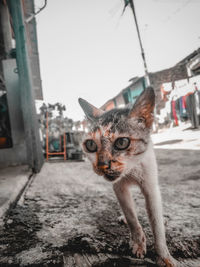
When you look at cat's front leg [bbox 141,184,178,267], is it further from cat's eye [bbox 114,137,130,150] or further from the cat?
cat's eye [bbox 114,137,130,150]

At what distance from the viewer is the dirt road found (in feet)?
3.69

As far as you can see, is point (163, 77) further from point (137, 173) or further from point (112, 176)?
point (112, 176)

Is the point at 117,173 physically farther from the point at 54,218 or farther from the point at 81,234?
the point at 54,218

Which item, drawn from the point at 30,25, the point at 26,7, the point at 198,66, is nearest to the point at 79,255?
the point at 26,7

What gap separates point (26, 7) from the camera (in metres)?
5.75

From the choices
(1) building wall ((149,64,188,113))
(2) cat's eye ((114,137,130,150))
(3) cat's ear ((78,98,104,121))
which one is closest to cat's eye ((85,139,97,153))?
(2) cat's eye ((114,137,130,150))

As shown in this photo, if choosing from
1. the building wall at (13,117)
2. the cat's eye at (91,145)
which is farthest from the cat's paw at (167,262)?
the building wall at (13,117)

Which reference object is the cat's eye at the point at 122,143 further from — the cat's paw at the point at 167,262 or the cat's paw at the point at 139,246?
the cat's paw at the point at 167,262

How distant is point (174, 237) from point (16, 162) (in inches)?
162

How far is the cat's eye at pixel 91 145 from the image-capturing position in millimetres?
1321

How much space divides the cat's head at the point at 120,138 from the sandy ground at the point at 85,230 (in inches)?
21.4

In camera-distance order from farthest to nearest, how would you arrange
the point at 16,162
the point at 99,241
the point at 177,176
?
the point at 16,162
the point at 177,176
the point at 99,241

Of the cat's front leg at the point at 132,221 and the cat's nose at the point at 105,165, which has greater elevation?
the cat's nose at the point at 105,165

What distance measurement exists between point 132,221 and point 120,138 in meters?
0.65
